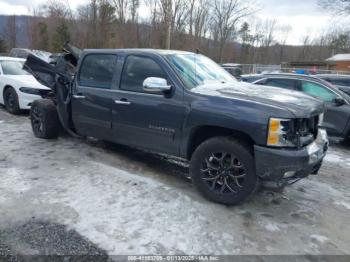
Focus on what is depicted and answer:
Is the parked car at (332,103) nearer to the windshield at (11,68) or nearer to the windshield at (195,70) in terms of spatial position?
the windshield at (195,70)

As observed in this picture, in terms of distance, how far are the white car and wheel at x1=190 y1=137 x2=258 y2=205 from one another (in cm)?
540

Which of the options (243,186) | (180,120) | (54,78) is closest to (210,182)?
(243,186)

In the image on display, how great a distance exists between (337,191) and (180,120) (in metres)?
2.51

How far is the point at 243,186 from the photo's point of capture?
148 inches

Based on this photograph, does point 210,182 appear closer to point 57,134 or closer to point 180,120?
point 180,120

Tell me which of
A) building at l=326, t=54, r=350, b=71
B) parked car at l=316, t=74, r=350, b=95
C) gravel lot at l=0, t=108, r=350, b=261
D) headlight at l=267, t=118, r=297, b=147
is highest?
building at l=326, t=54, r=350, b=71

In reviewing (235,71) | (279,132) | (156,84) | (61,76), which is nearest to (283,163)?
(279,132)

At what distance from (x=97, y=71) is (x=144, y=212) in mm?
2563

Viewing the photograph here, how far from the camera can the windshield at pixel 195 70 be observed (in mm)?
4332

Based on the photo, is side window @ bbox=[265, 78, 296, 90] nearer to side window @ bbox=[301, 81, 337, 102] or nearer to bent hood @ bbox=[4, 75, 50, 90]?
side window @ bbox=[301, 81, 337, 102]

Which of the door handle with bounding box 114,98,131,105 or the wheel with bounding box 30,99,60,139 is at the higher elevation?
the door handle with bounding box 114,98,131,105

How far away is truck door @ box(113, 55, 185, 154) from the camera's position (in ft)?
13.9

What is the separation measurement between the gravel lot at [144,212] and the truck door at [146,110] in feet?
1.81

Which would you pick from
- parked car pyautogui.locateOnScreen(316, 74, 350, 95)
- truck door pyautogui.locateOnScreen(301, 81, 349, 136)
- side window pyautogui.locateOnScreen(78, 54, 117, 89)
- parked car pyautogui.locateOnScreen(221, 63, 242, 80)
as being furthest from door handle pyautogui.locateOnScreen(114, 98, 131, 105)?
parked car pyautogui.locateOnScreen(316, 74, 350, 95)
